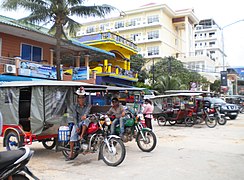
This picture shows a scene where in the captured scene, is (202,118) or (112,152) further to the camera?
(202,118)

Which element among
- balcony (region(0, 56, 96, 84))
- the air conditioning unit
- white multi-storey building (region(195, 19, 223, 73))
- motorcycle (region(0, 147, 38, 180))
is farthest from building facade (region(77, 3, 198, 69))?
motorcycle (region(0, 147, 38, 180))

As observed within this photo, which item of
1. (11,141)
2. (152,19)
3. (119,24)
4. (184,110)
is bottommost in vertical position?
(11,141)

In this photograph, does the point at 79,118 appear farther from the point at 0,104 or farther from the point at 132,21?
the point at 132,21

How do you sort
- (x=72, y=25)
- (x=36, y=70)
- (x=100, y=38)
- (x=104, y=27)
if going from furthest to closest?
1. (x=104, y=27)
2. (x=100, y=38)
3. (x=36, y=70)
4. (x=72, y=25)

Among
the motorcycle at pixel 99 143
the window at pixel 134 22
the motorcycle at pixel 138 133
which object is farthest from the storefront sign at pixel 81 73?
the window at pixel 134 22

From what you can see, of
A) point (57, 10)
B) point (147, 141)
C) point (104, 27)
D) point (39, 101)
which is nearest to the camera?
point (39, 101)

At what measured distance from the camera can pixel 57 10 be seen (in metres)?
13.5

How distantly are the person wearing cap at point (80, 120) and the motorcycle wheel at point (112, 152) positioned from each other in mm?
659

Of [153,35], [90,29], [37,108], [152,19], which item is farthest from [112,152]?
[90,29]

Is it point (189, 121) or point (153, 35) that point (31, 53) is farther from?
point (153, 35)

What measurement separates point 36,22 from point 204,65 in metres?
37.1

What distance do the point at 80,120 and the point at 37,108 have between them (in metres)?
1.25

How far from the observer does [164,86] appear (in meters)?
27.7

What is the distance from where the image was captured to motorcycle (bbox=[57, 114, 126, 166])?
6.24m
